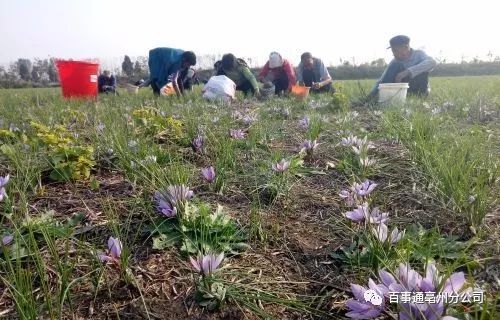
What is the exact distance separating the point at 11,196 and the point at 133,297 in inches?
29.9

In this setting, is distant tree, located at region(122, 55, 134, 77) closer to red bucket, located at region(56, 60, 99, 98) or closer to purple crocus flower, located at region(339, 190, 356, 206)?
red bucket, located at region(56, 60, 99, 98)

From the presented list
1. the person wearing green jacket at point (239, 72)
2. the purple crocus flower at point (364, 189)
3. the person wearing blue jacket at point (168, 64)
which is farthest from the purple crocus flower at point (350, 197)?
the person wearing blue jacket at point (168, 64)

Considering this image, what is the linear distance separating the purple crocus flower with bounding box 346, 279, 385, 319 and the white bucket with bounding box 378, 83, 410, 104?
4.15 metres

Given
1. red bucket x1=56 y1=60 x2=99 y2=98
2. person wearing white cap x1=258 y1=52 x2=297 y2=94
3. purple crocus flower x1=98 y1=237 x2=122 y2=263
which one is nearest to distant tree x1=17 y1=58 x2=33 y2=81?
person wearing white cap x1=258 y1=52 x2=297 y2=94

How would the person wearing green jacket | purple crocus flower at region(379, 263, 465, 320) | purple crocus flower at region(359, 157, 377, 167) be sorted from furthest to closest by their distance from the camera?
the person wearing green jacket < purple crocus flower at region(359, 157, 377, 167) < purple crocus flower at region(379, 263, 465, 320)

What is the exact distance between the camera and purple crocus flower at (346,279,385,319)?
768mm

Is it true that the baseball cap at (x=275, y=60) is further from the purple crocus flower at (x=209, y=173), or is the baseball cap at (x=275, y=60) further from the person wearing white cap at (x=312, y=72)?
the purple crocus flower at (x=209, y=173)

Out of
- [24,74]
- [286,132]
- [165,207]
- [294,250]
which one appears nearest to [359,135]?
[286,132]

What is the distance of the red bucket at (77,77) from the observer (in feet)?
21.5

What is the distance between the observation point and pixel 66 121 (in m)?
3.40

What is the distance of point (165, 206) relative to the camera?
1.30m

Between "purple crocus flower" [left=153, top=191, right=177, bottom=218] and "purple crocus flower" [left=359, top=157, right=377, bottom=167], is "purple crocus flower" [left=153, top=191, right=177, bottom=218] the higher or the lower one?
the lower one

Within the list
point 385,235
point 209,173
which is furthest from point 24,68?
point 385,235

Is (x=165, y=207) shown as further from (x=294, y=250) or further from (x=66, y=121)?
(x=66, y=121)
